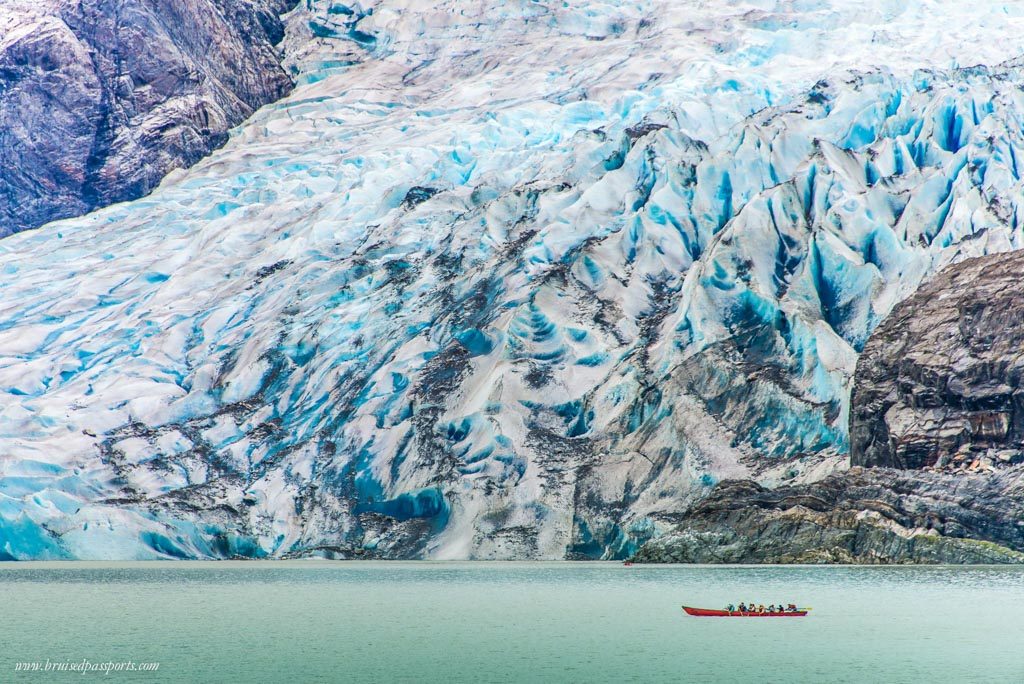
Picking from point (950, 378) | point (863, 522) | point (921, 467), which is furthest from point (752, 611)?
point (950, 378)

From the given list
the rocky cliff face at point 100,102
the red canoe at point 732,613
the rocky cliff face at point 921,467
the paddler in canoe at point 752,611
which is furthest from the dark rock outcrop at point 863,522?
the rocky cliff face at point 100,102

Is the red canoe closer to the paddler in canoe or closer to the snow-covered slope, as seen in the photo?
the paddler in canoe

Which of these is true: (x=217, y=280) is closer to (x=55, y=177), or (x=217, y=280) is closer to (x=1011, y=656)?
(x=55, y=177)

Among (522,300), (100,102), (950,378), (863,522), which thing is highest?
(100,102)

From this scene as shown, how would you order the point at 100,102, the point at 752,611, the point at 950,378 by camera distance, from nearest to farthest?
the point at 752,611
the point at 950,378
the point at 100,102

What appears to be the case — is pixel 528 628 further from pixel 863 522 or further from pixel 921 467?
pixel 921 467

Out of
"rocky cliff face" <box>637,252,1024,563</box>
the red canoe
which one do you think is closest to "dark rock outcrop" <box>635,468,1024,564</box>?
"rocky cliff face" <box>637,252,1024,563</box>
